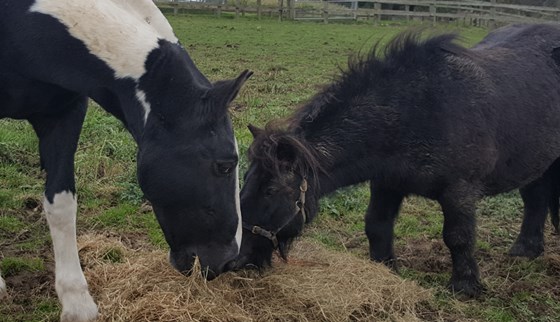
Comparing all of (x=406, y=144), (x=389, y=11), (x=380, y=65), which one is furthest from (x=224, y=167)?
(x=389, y=11)

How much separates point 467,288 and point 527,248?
108 centimetres

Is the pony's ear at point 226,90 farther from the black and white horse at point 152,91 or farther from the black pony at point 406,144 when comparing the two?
the black pony at point 406,144

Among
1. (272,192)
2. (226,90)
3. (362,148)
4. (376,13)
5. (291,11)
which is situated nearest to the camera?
(226,90)

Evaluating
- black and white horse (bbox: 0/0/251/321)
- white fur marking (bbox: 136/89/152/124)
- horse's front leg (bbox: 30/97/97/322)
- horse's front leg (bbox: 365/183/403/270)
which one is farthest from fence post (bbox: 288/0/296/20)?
white fur marking (bbox: 136/89/152/124)

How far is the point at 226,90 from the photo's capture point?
105 inches

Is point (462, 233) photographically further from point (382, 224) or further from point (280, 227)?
point (280, 227)

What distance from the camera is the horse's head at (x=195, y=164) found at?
2.74 metres

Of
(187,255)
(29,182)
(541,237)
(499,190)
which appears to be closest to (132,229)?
(29,182)

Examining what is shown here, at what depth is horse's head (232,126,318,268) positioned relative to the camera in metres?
3.67

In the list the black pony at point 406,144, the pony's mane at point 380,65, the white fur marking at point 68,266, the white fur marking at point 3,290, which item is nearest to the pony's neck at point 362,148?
the black pony at point 406,144

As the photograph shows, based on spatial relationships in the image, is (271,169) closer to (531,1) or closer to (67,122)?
(67,122)

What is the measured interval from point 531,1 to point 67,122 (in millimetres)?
43617

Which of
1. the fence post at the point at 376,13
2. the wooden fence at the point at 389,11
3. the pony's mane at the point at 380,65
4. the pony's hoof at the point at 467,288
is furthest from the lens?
the fence post at the point at 376,13

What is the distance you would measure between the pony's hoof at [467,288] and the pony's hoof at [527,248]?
0.88m
